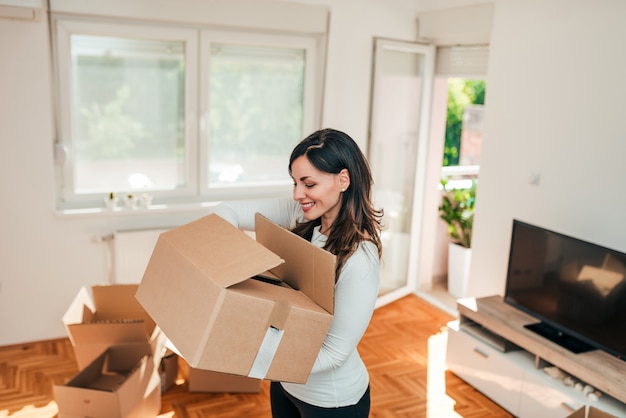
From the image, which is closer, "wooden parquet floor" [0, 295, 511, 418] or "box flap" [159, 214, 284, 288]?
"box flap" [159, 214, 284, 288]

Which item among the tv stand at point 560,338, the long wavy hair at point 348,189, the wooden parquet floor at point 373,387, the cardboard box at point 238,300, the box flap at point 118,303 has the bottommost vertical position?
the wooden parquet floor at point 373,387

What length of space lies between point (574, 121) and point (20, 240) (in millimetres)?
3216

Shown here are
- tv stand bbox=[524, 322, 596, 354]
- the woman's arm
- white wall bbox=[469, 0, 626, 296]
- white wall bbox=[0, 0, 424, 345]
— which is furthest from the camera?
white wall bbox=[0, 0, 424, 345]

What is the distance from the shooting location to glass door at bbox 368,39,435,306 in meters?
4.43

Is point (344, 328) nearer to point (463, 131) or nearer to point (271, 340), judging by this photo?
point (271, 340)

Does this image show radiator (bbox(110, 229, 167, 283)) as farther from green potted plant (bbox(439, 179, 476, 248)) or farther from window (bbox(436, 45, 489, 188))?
window (bbox(436, 45, 489, 188))

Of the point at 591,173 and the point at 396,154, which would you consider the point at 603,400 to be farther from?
the point at 396,154

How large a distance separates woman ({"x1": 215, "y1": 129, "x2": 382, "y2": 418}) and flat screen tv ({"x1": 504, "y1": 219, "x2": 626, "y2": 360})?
1703 mm

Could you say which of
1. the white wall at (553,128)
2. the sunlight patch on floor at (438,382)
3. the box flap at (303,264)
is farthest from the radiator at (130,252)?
the box flap at (303,264)

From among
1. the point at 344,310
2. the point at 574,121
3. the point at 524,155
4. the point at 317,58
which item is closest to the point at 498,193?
the point at 524,155

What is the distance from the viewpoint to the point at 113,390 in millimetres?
2555

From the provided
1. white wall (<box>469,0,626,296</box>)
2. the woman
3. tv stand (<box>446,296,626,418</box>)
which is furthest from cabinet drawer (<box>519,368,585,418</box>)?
the woman

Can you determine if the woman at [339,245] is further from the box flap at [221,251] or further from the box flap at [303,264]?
the box flap at [221,251]

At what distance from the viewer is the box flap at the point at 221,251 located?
52.0 inches
